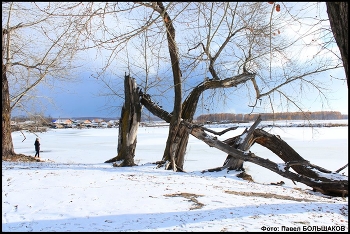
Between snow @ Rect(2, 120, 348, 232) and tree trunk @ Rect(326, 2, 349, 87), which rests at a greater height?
tree trunk @ Rect(326, 2, 349, 87)

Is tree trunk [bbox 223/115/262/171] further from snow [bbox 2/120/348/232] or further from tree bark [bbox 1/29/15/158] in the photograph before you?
tree bark [bbox 1/29/15/158]

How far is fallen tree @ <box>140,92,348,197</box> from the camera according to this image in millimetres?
7234

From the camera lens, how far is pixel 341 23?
281cm

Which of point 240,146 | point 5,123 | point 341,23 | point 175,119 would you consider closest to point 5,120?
point 5,123

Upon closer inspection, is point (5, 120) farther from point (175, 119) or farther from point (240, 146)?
point (240, 146)

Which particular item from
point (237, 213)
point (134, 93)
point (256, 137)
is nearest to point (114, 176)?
point (237, 213)

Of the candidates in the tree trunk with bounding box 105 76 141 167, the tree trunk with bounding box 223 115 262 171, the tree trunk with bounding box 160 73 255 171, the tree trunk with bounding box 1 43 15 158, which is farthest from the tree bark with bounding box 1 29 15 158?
the tree trunk with bounding box 223 115 262 171

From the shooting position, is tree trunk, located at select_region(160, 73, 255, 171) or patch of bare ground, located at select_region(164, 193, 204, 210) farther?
tree trunk, located at select_region(160, 73, 255, 171)

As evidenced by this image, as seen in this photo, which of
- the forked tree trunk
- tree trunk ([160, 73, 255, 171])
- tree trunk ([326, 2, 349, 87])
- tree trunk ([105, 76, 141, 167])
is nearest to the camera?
tree trunk ([326, 2, 349, 87])

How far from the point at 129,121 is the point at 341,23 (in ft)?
24.8

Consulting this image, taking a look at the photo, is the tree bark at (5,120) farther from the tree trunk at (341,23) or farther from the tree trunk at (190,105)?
the tree trunk at (341,23)

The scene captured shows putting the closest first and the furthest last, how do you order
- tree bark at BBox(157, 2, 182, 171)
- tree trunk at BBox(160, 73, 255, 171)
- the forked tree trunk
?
tree bark at BBox(157, 2, 182, 171) → tree trunk at BBox(160, 73, 255, 171) → the forked tree trunk

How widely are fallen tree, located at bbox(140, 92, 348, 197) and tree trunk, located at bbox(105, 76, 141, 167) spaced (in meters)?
0.42

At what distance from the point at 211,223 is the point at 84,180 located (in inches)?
126
